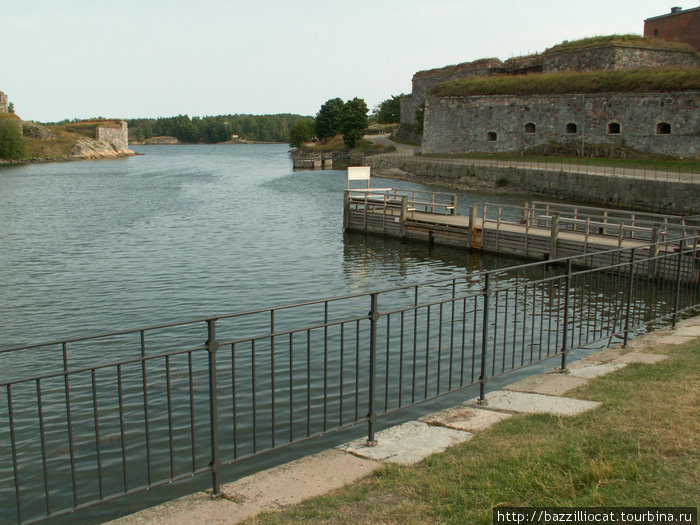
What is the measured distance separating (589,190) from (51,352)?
32762 mm

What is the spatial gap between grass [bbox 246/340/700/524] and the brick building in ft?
202

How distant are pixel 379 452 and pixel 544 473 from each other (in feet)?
5.12

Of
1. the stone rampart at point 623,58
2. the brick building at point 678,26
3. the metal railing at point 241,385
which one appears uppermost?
the brick building at point 678,26

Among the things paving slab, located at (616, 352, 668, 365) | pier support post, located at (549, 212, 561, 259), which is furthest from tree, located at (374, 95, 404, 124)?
paving slab, located at (616, 352, 668, 365)

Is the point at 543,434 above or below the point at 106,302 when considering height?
above

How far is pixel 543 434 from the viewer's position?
5852mm

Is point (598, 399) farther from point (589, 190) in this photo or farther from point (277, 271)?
point (589, 190)

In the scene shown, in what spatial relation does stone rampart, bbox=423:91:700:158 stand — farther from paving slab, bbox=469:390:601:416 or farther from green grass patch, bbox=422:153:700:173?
paving slab, bbox=469:390:601:416

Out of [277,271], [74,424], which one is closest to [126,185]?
[277,271]

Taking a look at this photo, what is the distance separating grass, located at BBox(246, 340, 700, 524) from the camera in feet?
14.8

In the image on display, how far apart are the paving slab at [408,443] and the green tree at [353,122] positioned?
8292 centimetres

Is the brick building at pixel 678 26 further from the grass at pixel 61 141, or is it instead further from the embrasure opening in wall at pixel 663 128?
the grass at pixel 61 141

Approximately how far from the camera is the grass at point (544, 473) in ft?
14.8

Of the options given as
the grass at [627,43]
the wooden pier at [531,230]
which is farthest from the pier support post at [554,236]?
the grass at [627,43]
